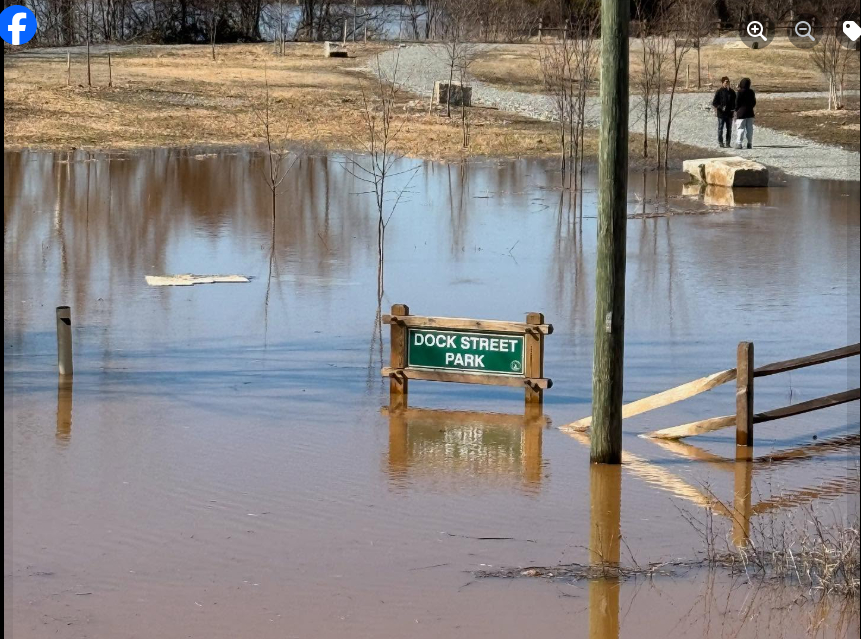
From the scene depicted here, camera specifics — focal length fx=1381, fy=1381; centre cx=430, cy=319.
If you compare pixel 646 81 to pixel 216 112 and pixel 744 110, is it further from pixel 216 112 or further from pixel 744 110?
pixel 216 112

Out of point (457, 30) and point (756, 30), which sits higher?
point (756, 30)

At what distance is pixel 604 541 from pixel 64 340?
5977mm

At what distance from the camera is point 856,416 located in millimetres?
11570

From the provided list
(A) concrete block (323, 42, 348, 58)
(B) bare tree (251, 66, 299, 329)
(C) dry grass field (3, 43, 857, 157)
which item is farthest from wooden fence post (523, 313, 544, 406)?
(A) concrete block (323, 42, 348, 58)

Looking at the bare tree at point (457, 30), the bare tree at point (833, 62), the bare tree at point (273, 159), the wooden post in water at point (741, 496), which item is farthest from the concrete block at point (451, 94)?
the wooden post in water at point (741, 496)

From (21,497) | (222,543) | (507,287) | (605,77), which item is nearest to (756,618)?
(222,543)

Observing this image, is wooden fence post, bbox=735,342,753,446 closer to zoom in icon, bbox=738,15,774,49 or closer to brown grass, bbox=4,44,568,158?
brown grass, bbox=4,44,568,158

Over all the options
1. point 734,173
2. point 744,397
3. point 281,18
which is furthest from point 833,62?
point 281,18

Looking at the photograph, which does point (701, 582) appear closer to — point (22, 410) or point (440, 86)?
point (22, 410)

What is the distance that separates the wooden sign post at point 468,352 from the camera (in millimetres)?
11383

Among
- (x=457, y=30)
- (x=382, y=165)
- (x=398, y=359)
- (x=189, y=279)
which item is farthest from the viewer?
(x=457, y=30)

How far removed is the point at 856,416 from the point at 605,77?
416cm

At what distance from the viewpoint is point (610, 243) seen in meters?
9.48

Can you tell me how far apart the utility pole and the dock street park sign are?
1.79 metres
